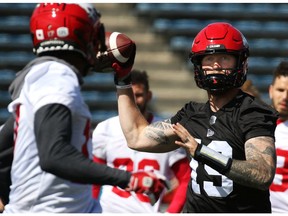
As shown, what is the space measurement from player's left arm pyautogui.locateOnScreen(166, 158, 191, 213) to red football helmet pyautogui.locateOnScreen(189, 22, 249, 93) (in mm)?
2159

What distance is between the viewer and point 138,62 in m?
11.8

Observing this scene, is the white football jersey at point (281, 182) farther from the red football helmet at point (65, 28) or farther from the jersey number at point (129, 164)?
the red football helmet at point (65, 28)

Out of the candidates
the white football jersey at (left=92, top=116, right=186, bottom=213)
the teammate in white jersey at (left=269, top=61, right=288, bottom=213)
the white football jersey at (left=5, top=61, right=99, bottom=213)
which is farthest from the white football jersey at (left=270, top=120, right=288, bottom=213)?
the white football jersey at (left=5, top=61, right=99, bottom=213)

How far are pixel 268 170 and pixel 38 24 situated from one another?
50.9 inches

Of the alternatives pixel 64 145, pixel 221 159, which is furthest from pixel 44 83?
pixel 221 159

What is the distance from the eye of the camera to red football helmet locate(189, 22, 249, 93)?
11.8 feet

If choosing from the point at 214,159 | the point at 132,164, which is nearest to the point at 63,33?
the point at 214,159

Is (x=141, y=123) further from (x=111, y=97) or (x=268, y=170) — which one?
(x=111, y=97)

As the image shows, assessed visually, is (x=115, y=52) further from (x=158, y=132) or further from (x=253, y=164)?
(x=253, y=164)

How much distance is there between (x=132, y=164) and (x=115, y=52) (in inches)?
81.4

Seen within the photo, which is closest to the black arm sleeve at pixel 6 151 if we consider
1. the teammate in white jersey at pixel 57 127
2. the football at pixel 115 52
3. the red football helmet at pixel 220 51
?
the teammate in white jersey at pixel 57 127

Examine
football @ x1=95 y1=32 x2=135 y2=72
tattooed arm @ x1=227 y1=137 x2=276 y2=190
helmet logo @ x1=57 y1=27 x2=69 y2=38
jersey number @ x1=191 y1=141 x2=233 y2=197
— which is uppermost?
helmet logo @ x1=57 y1=27 x2=69 y2=38

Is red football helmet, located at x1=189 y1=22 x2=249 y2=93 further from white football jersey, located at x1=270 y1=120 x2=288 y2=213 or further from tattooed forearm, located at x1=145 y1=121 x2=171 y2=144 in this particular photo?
white football jersey, located at x1=270 y1=120 x2=288 y2=213

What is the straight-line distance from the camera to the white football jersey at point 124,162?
5.85m
